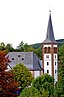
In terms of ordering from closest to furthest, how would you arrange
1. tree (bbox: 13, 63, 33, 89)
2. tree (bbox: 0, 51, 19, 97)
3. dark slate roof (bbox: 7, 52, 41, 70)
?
tree (bbox: 0, 51, 19, 97), tree (bbox: 13, 63, 33, 89), dark slate roof (bbox: 7, 52, 41, 70)

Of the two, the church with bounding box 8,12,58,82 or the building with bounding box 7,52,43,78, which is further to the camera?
the building with bounding box 7,52,43,78

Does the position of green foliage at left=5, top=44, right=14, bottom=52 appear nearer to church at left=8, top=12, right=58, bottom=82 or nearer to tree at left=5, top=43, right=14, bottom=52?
tree at left=5, top=43, right=14, bottom=52

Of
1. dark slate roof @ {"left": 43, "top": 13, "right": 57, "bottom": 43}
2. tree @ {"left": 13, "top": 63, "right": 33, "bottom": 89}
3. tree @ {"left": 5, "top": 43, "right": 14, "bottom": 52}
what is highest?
dark slate roof @ {"left": 43, "top": 13, "right": 57, "bottom": 43}

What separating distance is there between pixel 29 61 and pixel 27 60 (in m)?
0.39

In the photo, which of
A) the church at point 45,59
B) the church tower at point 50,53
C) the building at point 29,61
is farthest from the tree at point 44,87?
the building at point 29,61

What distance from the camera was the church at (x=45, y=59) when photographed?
8306cm

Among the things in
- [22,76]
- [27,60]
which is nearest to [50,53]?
[27,60]

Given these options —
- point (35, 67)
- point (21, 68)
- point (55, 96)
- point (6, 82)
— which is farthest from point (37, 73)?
point (55, 96)

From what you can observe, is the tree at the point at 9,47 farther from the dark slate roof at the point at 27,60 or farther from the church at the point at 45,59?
the church at the point at 45,59

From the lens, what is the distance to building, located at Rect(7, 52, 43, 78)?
84438 mm

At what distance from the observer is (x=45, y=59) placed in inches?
3327

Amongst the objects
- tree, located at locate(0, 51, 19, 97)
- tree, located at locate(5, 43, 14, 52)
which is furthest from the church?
tree, located at locate(0, 51, 19, 97)

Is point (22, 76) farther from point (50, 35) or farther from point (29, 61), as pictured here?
point (50, 35)

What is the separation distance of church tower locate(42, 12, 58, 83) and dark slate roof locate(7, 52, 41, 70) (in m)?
1.34
